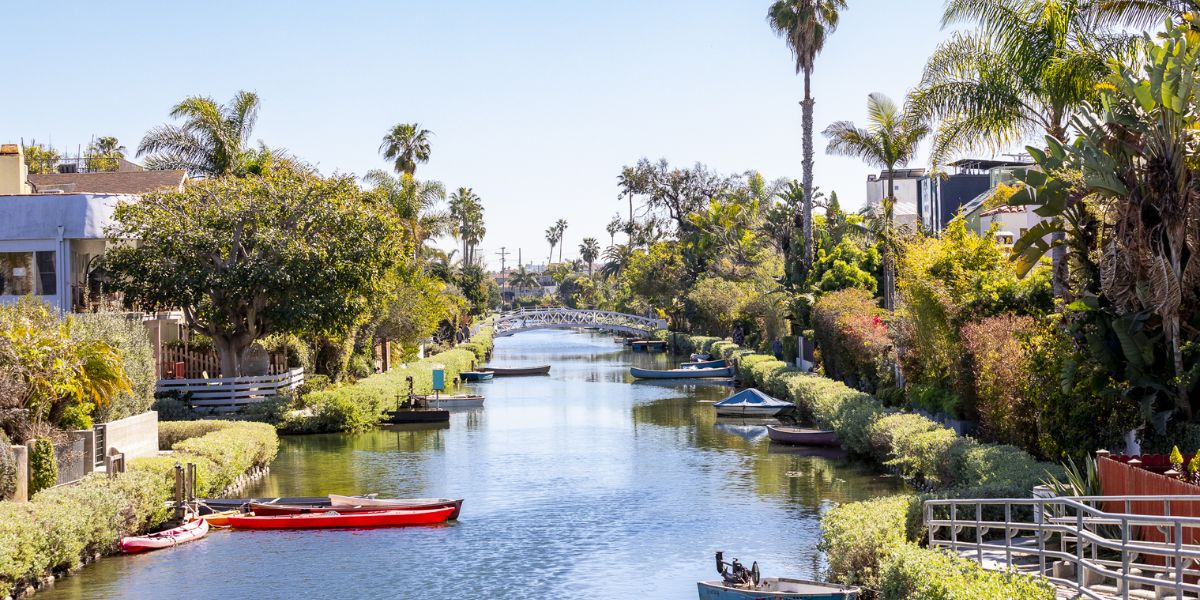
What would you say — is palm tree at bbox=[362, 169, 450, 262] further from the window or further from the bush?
the bush

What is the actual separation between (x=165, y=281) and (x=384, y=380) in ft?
44.7

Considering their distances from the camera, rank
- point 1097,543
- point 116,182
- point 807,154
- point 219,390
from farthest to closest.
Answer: point 807,154
point 116,182
point 219,390
point 1097,543

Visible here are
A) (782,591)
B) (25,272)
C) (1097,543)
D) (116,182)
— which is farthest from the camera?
(116,182)

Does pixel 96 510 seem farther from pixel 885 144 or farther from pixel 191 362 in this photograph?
pixel 885 144

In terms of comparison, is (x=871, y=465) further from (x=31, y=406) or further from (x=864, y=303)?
(x=31, y=406)

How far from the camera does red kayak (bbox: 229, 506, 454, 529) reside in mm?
27094

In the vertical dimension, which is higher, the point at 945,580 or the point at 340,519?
the point at 945,580

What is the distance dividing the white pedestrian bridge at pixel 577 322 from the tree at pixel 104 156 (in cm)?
3575

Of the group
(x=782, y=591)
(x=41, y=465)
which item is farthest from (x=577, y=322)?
(x=782, y=591)

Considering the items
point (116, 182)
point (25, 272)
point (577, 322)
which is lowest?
point (577, 322)

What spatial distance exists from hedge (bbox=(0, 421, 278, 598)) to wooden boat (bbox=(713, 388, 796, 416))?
73.6ft

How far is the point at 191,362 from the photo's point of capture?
45.8 m

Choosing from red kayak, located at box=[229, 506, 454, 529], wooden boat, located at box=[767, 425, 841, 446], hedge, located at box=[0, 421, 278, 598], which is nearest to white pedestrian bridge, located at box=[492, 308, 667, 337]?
wooden boat, located at box=[767, 425, 841, 446]

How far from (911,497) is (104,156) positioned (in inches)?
2983
